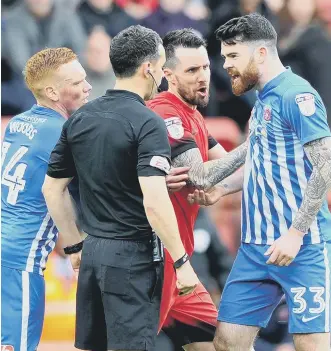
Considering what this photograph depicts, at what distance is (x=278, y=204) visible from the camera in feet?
18.0

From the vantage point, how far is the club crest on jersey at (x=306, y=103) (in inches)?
205

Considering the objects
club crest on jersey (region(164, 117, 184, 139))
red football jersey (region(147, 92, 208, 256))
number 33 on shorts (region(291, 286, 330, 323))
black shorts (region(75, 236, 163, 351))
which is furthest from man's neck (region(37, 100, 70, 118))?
number 33 on shorts (region(291, 286, 330, 323))

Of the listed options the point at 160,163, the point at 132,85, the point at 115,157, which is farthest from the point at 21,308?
the point at 132,85

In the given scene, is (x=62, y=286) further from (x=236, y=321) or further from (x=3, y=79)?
(x=236, y=321)

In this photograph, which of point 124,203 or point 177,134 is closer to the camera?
point 124,203

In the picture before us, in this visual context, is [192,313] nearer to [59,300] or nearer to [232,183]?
[232,183]

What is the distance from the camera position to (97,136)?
508 cm

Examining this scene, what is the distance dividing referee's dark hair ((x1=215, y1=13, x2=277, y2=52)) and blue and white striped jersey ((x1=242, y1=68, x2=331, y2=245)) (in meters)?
0.24

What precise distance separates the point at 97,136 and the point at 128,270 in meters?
0.68

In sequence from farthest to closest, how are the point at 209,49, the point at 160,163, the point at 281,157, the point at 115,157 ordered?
the point at 209,49
the point at 281,157
the point at 115,157
the point at 160,163

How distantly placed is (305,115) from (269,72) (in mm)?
451

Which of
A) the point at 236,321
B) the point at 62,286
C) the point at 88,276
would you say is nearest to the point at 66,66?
the point at 88,276

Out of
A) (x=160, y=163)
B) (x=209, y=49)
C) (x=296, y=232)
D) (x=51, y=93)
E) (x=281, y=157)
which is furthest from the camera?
(x=209, y=49)

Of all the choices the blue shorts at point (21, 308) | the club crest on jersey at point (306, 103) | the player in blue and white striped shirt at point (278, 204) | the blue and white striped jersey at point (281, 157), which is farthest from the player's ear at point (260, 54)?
the blue shorts at point (21, 308)
